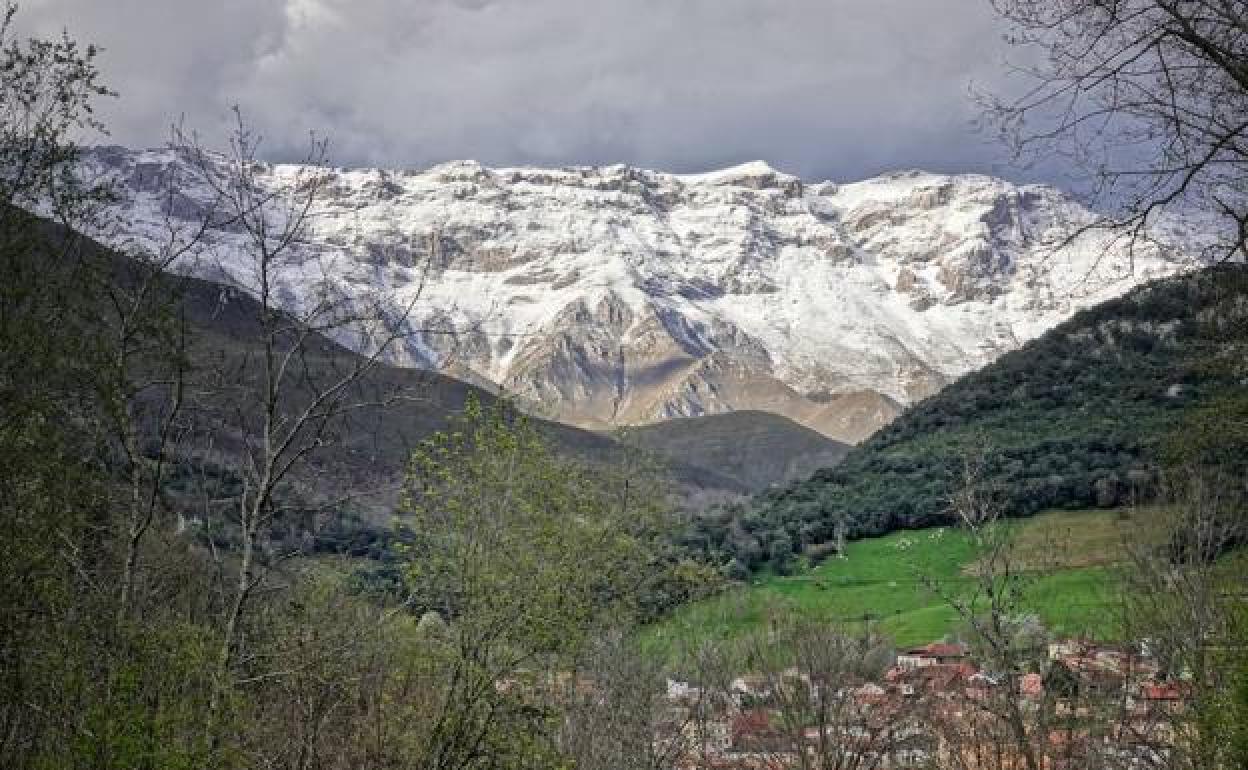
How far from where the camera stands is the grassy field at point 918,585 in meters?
44.2

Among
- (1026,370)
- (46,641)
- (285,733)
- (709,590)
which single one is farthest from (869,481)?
(46,641)

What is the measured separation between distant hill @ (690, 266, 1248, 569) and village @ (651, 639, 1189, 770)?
98.8 feet

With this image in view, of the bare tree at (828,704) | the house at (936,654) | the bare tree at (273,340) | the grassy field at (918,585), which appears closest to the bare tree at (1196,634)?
the bare tree at (828,704)

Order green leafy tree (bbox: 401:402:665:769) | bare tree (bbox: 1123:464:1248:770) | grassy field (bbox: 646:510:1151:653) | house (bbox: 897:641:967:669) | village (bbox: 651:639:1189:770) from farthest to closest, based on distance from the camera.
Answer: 1. house (bbox: 897:641:967:669)
2. grassy field (bbox: 646:510:1151:653)
3. village (bbox: 651:639:1189:770)
4. green leafy tree (bbox: 401:402:665:769)
5. bare tree (bbox: 1123:464:1248:770)

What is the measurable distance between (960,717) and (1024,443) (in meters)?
73.4

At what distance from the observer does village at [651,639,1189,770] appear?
19.1m

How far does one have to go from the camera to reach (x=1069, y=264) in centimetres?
982

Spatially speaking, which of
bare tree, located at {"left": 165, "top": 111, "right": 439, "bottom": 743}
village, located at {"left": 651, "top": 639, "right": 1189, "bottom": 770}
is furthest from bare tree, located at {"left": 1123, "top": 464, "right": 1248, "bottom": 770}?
bare tree, located at {"left": 165, "top": 111, "right": 439, "bottom": 743}

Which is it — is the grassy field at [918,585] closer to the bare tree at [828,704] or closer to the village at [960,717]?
the village at [960,717]

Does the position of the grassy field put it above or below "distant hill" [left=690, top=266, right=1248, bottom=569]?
below

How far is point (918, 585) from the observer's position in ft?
228

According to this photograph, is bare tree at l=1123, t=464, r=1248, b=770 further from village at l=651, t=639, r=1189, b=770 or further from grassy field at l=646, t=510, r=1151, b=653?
grassy field at l=646, t=510, r=1151, b=653

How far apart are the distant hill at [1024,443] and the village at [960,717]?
3013 cm

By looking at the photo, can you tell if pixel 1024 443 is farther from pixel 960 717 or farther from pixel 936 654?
pixel 960 717
